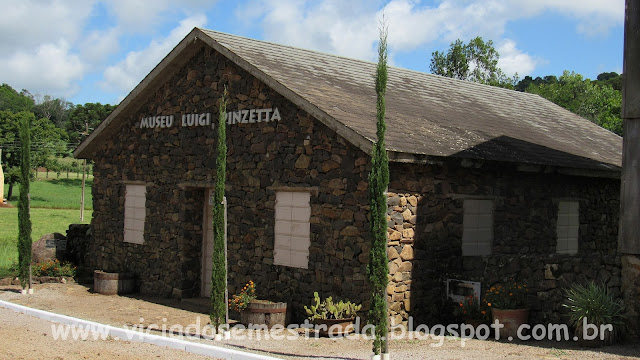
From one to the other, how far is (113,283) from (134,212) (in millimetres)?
1678

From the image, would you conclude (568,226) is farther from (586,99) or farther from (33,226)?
(586,99)

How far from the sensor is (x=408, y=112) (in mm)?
13297

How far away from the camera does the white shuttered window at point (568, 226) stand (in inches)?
552

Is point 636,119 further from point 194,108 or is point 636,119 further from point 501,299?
point 194,108

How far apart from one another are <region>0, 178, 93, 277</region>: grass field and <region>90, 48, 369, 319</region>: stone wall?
147 inches

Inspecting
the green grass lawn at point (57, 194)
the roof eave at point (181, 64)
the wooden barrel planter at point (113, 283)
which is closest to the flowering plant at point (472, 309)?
the roof eave at point (181, 64)

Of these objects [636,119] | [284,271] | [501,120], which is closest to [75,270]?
[284,271]

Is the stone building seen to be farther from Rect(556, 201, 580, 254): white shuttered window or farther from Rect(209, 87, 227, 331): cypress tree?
Rect(209, 87, 227, 331): cypress tree

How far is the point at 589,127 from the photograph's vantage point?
64.2 ft

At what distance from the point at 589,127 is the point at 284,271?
11.4m

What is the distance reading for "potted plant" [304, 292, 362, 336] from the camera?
10.6 metres

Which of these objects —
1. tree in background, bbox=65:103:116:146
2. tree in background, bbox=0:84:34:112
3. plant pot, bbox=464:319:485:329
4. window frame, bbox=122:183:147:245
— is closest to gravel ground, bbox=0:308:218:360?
plant pot, bbox=464:319:485:329

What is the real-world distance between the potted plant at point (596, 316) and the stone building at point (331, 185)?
1.52ft

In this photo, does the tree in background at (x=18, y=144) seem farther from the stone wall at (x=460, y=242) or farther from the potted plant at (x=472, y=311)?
the potted plant at (x=472, y=311)
